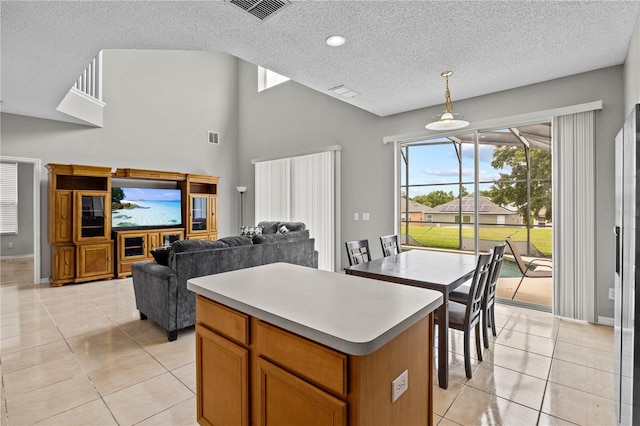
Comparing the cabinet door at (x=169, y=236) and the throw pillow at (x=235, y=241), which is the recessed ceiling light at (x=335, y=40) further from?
the cabinet door at (x=169, y=236)

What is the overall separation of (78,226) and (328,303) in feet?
18.2

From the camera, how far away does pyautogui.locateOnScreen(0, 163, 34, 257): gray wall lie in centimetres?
770

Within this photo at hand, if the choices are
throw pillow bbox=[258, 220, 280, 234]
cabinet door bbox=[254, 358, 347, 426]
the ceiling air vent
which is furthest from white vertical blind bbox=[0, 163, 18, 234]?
cabinet door bbox=[254, 358, 347, 426]

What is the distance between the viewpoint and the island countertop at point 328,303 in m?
0.99

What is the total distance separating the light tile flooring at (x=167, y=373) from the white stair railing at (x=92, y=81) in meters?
3.77

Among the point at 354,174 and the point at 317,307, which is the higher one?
the point at 354,174

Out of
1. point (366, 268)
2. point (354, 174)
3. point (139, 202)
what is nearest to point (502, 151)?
point (354, 174)

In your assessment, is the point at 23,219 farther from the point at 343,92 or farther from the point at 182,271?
the point at 343,92

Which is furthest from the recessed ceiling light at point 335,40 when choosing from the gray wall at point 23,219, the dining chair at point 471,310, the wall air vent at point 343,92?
the gray wall at point 23,219

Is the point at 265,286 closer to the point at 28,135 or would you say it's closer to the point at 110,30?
the point at 110,30

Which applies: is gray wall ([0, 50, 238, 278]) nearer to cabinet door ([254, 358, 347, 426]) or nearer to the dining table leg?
cabinet door ([254, 358, 347, 426])

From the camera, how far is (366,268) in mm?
2729

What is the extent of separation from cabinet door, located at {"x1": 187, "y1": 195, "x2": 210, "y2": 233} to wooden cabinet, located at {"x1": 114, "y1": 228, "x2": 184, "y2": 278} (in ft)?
1.96

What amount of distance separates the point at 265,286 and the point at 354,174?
13.9 feet
